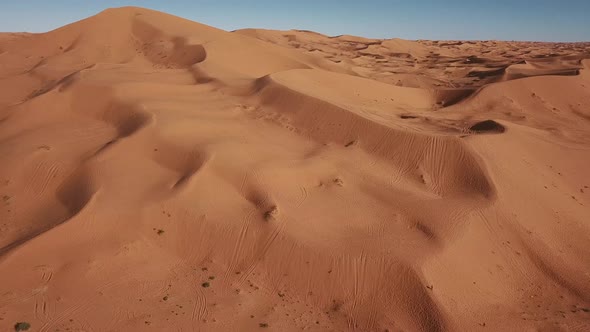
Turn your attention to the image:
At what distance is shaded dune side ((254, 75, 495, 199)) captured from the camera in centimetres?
805

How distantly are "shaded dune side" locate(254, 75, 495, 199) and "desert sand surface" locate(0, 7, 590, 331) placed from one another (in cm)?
4

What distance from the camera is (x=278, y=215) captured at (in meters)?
6.73

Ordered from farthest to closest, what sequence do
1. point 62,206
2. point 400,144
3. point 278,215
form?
point 400,144 < point 62,206 < point 278,215

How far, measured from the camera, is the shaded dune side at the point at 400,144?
317 inches

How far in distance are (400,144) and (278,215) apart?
3597 millimetres

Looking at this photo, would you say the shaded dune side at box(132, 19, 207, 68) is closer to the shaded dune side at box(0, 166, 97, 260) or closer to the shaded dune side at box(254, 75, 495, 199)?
the shaded dune side at box(254, 75, 495, 199)

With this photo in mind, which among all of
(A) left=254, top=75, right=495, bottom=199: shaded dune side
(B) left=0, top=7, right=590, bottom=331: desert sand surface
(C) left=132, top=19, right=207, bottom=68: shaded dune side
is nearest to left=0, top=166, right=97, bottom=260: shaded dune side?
(B) left=0, top=7, right=590, bottom=331: desert sand surface

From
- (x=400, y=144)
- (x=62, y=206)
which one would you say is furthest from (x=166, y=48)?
(x=400, y=144)

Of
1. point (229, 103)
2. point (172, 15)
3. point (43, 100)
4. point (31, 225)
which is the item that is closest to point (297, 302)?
point (31, 225)

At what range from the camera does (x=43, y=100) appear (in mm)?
10883

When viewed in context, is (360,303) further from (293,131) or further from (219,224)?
(293,131)

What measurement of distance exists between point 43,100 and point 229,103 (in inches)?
188

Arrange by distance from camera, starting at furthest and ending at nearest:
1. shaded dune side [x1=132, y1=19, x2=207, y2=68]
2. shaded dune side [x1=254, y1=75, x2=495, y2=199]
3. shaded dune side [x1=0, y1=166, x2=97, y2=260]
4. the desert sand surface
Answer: shaded dune side [x1=132, y1=19, x2=207, y2=68] → shaded dune side [x1=254, y1=75, x2=495, y2=199] → shaded dune side [x1=0, y1=166, x2=97, y2=260] → the desert sand surface

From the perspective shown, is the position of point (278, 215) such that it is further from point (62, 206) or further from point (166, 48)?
point (166, 48)
